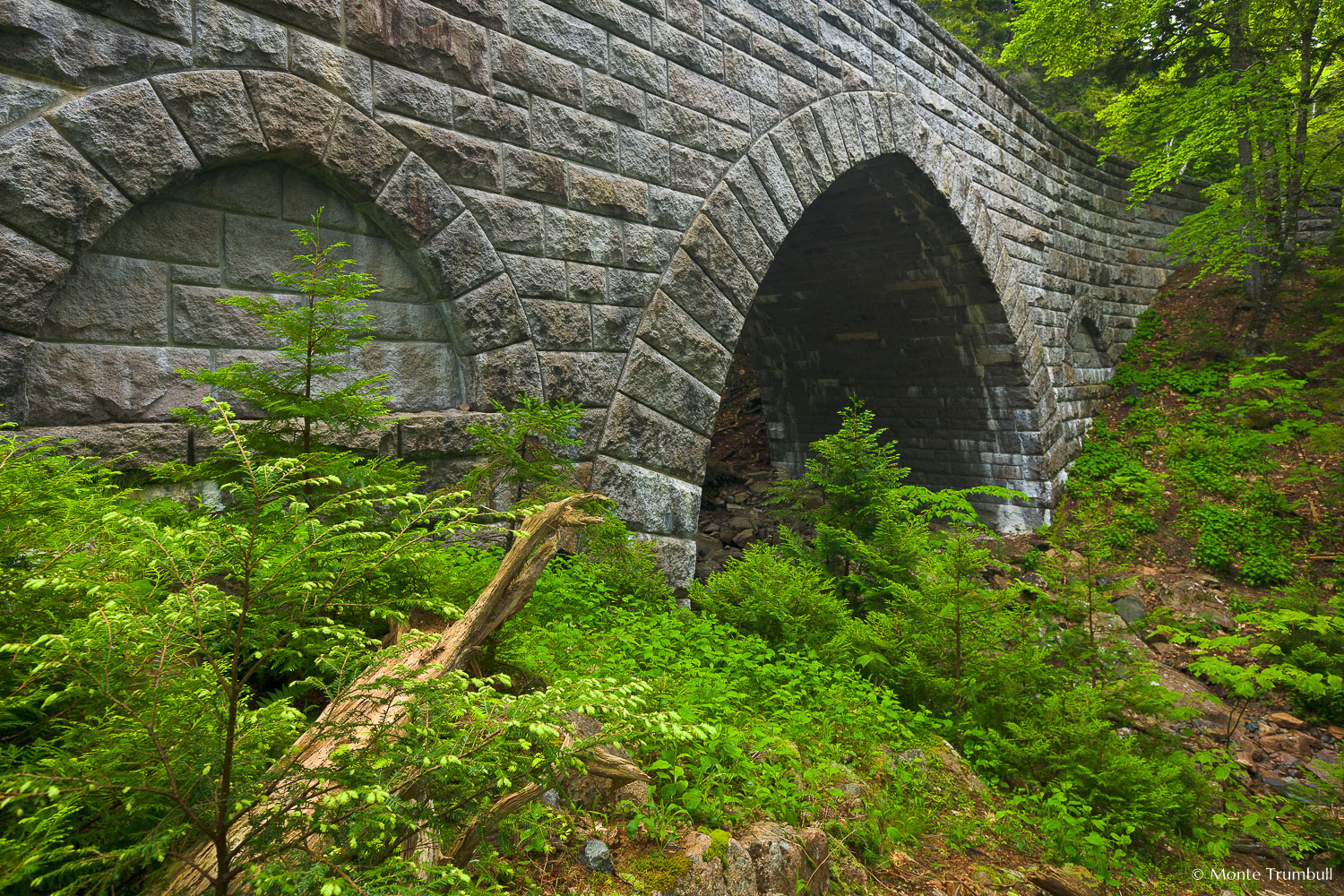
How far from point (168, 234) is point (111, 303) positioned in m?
0.36

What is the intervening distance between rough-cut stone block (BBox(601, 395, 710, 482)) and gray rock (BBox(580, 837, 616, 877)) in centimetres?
251

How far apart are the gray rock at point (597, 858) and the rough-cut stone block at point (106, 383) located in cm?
216

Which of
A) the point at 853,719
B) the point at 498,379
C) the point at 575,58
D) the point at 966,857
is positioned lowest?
the point at 966,857

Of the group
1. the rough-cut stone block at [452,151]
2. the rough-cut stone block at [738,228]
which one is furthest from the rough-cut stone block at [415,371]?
the rough-cut stone block at [738,228]

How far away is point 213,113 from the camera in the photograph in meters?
2.86

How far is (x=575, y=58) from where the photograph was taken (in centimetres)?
426

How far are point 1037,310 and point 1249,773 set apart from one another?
6634 mm

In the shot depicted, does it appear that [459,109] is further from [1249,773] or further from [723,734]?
[1249,773]

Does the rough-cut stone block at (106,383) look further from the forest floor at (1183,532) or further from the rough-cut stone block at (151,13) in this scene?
the forest floor at (1183,532)

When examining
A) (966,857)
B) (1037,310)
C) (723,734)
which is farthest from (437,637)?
(1037,310)

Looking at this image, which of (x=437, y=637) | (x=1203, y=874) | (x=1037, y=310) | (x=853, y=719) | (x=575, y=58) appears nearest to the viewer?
(x=437, y=637)

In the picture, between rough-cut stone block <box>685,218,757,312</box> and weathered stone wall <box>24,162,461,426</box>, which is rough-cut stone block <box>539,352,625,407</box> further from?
rough-cut stone block <box>685,218,757,312</box>

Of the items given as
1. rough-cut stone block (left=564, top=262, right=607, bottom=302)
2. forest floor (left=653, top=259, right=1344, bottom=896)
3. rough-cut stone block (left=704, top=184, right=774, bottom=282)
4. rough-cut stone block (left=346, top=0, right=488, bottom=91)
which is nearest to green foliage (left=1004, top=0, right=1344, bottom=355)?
forest floor (left=653, top=259, right=1344, bottom=896)

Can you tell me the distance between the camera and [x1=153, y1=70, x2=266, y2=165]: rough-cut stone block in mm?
2773
